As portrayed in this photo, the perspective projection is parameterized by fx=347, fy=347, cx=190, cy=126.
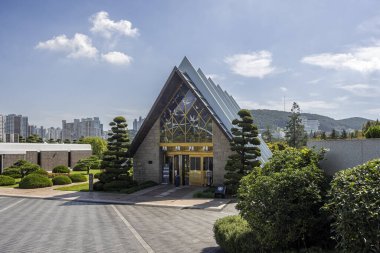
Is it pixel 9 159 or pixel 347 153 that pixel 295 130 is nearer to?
pixel 9 159

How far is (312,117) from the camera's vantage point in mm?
184250

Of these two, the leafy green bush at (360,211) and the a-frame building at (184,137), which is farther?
the a-frame building at (184,137)

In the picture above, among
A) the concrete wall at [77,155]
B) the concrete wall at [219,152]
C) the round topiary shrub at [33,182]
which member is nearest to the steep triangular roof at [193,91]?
the concrete wall at [219,152]

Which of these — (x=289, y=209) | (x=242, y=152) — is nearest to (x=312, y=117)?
(x=242, y=152)

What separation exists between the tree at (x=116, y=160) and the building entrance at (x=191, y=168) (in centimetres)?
345

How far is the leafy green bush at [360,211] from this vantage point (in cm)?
531

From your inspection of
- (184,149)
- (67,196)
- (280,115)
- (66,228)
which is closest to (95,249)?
(66,228)

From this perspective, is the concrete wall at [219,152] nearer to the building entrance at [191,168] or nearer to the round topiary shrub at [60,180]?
the building entrance at [191,168]

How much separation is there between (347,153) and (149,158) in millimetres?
20540

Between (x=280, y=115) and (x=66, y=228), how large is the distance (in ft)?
475

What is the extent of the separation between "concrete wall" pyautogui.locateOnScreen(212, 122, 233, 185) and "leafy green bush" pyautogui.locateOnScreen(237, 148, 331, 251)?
16.7 meters

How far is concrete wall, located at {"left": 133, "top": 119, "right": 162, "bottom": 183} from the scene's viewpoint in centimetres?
2780

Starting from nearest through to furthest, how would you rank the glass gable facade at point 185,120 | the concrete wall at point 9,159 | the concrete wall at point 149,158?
the glass gable facade at point 185,120 → the concrete wall at point 149,158 → the concrete wall at point 9,159

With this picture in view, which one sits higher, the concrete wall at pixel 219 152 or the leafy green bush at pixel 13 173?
the concrete wall at pixel 219 152
